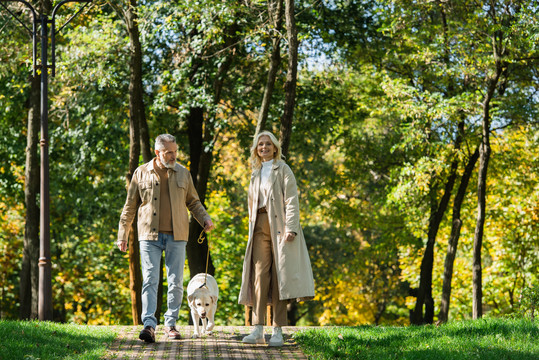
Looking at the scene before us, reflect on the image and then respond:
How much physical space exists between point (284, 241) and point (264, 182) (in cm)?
70

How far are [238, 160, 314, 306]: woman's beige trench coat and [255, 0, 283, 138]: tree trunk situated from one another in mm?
5767

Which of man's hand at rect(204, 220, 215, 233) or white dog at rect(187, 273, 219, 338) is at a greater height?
man's hand at rect(204, 220, 215, 233)

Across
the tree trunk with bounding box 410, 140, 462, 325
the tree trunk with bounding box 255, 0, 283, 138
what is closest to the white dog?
the tree trunk with bounding box 255, 0, 283, 138

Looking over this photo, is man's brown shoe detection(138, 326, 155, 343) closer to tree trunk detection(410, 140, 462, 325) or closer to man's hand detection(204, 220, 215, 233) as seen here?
man's hand detection(204, 220, 215, 233)

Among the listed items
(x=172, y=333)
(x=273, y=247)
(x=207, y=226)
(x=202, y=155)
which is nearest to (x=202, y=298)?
(x=172, y=333)

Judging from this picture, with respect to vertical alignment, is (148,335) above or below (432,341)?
above

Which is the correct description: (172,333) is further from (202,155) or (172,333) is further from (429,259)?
(429,259)

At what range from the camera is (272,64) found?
14242mm

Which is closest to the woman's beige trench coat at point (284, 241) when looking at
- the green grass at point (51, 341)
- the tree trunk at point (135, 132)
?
the green grass at point (51, 341)

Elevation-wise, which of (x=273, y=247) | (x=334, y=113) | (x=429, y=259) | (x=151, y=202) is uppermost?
(x=334, y=113)

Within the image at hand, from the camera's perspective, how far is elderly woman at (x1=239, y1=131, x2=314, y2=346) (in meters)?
7.88

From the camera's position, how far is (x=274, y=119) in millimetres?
18469

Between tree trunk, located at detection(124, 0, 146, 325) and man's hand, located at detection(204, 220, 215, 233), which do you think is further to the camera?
tree trunk, located at detection(124, 0, 146, 325)

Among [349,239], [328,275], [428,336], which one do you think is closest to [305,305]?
[328,275]
